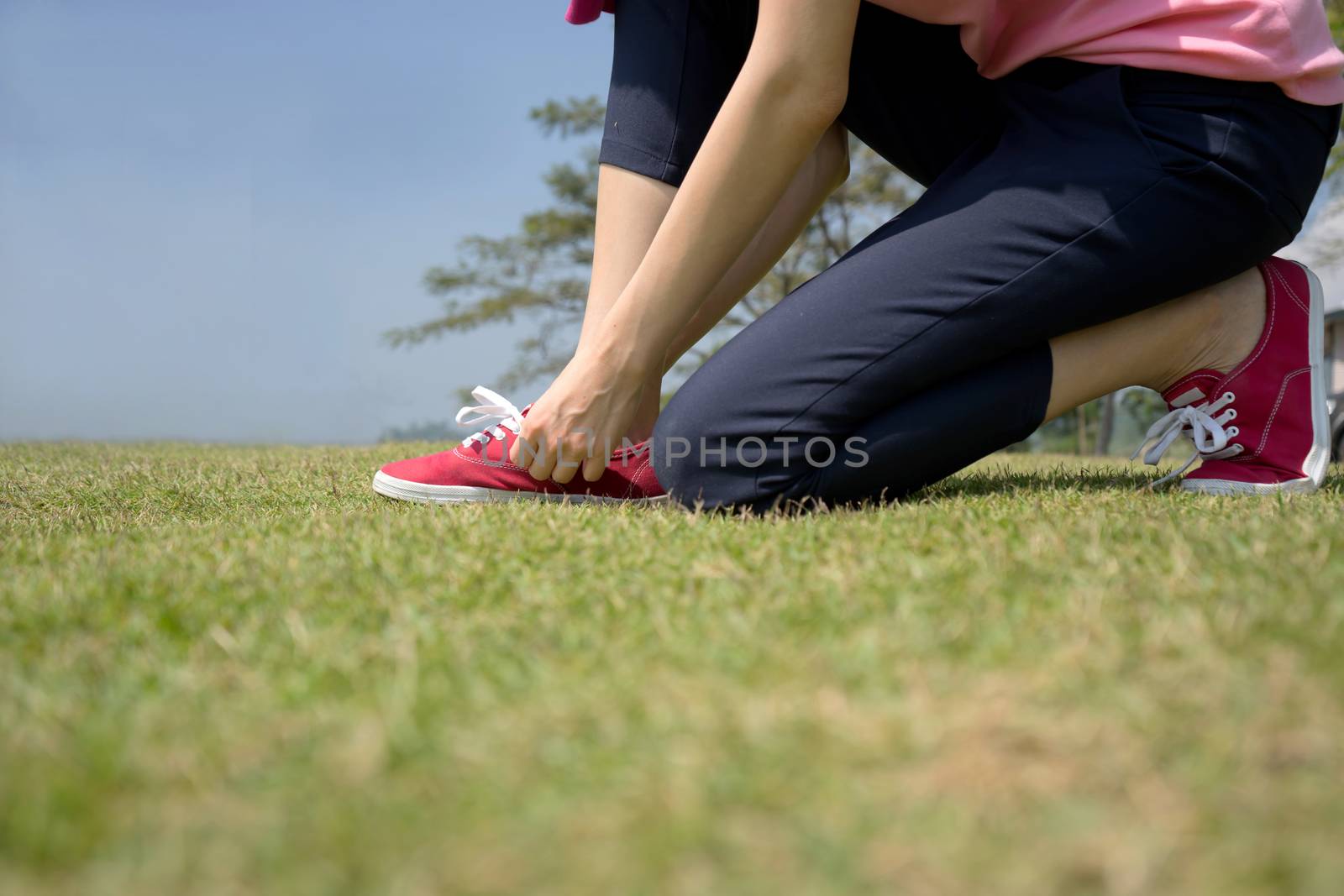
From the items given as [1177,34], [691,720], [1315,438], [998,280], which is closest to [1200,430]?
[1315,438]

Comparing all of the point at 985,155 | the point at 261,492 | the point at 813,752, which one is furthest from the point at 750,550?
the point at 261,492

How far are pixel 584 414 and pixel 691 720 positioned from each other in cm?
103

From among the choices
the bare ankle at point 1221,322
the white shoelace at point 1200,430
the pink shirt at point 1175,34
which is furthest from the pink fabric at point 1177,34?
the white shoelace at point 1200,430

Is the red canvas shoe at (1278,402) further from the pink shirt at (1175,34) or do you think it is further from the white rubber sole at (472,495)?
the white rubber sole at (472,495)

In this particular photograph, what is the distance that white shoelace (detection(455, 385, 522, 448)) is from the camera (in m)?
1.90

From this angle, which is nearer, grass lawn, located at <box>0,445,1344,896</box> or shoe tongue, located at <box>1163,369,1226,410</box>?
grass lawn, located at <box>0,445,1344,896</box>

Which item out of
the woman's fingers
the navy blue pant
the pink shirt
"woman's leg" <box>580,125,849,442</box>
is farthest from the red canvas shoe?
the woman's fingers

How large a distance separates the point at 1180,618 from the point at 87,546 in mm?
1503

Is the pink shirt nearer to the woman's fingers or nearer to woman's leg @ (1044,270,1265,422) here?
woman's leg @ (1044,270,1265,422)

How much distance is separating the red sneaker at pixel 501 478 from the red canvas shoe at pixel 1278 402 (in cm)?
111

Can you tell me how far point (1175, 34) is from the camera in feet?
5.42

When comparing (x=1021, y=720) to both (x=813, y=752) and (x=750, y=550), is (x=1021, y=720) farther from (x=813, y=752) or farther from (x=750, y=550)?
(x=750, y=550)

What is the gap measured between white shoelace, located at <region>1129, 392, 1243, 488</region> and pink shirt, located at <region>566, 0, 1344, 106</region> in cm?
57

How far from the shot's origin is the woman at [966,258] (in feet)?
5.31
